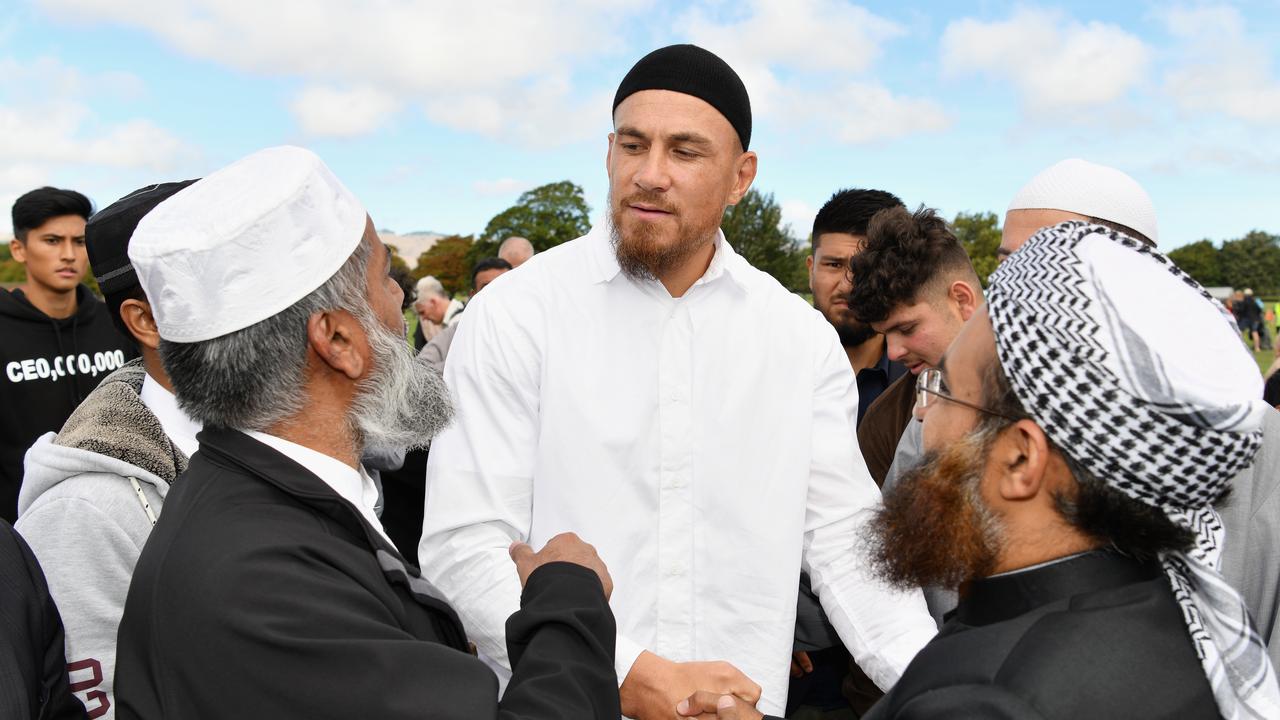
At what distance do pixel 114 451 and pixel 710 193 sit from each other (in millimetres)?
2006

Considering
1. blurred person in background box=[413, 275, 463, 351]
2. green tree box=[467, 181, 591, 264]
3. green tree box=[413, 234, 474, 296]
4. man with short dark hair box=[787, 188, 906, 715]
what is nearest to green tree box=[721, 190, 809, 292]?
green tree box=[467, 181, 591, 264]

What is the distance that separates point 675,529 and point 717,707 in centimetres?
62

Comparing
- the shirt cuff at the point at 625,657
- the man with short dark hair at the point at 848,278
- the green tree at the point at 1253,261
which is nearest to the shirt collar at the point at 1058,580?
the shirt cuff at the point at 625,657

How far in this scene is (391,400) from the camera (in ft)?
7.34

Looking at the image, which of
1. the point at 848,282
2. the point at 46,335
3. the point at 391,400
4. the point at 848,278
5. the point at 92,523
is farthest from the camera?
the point at 46,335

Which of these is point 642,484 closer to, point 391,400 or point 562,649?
point 391,400

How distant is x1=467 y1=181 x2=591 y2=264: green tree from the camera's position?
9500 cm

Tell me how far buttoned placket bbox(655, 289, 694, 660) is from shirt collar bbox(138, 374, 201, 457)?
1.47 metres

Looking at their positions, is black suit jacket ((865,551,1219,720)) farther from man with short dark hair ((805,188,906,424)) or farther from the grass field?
the grass field

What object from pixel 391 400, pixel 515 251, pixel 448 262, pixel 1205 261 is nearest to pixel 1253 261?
pixel 1205 261

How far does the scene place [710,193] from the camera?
10.3ft

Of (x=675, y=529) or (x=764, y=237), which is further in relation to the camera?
(x=764, y=237)

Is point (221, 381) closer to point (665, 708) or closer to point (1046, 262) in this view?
point (665, 708)

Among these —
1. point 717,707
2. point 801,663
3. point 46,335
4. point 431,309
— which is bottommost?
point 801,663
